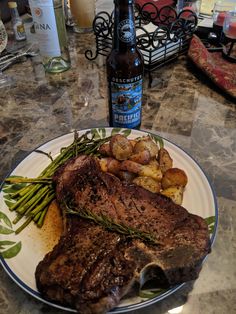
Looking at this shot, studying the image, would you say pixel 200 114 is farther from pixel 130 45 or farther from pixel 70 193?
pixel 70 193

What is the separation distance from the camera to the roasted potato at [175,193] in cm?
79

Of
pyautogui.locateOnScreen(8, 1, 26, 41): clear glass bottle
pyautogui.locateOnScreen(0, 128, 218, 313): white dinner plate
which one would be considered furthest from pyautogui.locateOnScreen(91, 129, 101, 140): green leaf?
pyautogui.locateOnScreen(8, 1, 26, 41): clear glass bottle

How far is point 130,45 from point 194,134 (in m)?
0.44

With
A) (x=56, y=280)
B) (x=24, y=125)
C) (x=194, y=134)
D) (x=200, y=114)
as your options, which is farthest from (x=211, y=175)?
(x=24, y=125)

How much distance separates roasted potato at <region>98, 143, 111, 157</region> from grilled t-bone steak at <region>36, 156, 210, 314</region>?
21cm

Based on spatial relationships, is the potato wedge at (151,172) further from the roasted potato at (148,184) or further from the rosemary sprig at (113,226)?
the rosemary sprig at (113,226)

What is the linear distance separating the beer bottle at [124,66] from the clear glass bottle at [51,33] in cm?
50

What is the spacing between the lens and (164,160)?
0.89 metres

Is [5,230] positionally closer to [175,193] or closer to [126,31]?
[175,193]

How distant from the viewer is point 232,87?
1297mm

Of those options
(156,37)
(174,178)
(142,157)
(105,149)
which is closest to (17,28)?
(156,37)

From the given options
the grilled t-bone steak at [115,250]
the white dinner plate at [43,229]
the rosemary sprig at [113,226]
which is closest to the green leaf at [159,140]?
the white dinner plate at [43,229]

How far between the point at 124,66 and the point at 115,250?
59cm

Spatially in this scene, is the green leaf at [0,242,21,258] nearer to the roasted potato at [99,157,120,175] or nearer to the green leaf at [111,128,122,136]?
the roasted potato at [99,157,120,175]
